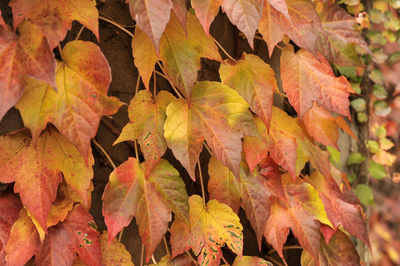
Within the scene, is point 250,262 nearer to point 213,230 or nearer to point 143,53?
point 213,230

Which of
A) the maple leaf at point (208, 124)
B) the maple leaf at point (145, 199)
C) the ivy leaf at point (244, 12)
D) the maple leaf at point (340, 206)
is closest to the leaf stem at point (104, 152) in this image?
the maple leaf at point (145, 199)

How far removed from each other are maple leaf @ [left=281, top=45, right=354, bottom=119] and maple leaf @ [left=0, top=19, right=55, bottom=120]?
21.5 inches

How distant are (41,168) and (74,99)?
15 cm

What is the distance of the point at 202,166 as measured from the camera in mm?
1152

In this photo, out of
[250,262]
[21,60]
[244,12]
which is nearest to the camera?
[21,60]

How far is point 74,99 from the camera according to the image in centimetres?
77

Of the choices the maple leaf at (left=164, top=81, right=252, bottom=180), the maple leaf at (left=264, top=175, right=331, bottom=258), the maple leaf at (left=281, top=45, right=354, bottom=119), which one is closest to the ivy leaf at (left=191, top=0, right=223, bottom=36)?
the maple leaf at (left=164, top=81, right=252, bottom=180)

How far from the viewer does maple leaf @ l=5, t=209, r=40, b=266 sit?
80cm

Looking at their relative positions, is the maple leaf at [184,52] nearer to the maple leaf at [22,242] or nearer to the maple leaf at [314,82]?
the maple leaf at [314,82]

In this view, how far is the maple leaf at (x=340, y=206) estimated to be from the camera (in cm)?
113

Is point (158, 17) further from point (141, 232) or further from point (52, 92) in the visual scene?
point (141, 232)

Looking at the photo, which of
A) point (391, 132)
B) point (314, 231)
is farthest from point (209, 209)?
point (391, 132)

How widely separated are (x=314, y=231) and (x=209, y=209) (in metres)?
0.29

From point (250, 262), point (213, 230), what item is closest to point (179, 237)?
point (213, 230)
